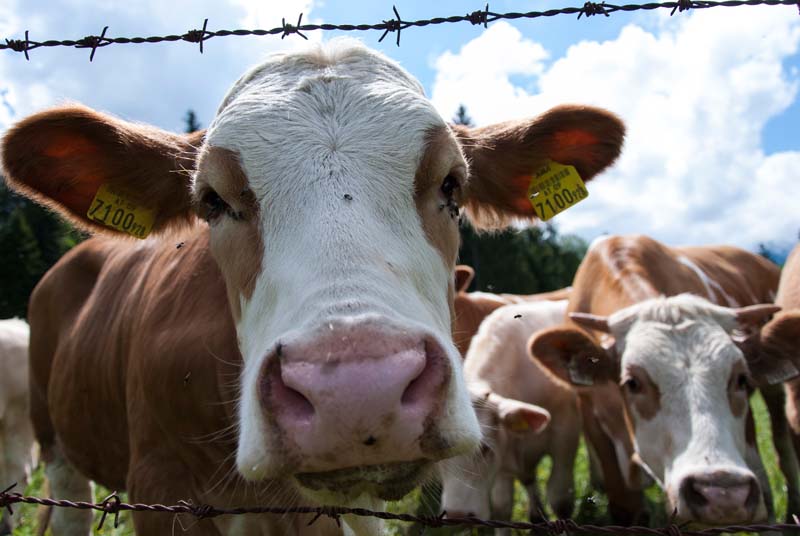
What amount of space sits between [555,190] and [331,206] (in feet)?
5.34

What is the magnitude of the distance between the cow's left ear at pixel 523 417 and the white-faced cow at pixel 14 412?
19.8 feet

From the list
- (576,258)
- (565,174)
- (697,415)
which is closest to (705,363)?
(697,415)

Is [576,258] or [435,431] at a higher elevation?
[435,431]

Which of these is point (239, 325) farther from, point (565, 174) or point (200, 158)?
point (565, 174)

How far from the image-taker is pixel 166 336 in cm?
300

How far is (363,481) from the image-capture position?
1.70m

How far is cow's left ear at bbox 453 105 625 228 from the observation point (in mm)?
3211

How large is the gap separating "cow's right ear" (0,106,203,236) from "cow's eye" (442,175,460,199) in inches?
42.5

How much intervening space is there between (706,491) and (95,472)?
342cm

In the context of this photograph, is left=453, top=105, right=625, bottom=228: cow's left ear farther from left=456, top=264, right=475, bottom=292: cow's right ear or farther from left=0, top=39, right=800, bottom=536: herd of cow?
left=456, top=264, right=475, bottom=292: cow's right ear

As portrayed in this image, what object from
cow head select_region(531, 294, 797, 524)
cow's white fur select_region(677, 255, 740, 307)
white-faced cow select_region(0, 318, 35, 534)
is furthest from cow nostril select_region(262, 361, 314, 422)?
white-faced cow select_region(0, 318, 35, 534)

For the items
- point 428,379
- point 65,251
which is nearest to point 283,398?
point 428,379

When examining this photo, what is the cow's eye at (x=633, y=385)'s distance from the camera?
467 cm

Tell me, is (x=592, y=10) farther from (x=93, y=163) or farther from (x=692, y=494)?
(x=692, y=494)
